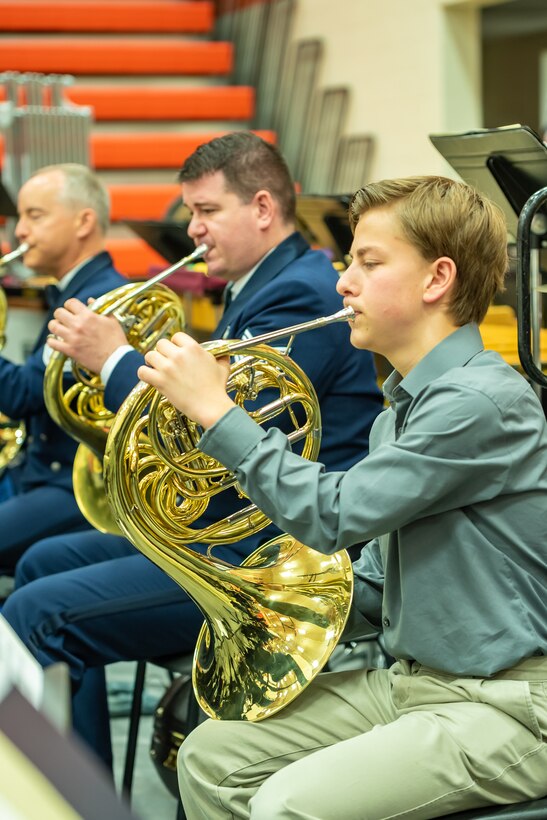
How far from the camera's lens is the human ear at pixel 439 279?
1449mm

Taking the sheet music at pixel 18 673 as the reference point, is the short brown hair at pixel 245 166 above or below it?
→ above

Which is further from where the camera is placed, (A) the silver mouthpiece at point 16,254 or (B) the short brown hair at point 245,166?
(A) the silver mouthpiece at point 16,254

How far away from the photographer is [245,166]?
2393mm

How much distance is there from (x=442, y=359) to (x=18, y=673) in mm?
819

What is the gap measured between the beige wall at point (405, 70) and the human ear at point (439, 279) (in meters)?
4.99

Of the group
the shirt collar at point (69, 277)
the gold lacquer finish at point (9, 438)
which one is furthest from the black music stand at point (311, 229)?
the gold lacquer finish at point (9, 438)

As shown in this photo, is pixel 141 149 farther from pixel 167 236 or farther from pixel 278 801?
pixel 278 801

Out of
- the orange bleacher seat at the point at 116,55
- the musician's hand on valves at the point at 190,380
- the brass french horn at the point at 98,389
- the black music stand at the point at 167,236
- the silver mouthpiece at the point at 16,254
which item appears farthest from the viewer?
the orange bleacher seat at the point at 116,55

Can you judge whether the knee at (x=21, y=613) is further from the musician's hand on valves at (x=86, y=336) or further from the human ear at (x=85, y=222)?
the human ear at (x=85, y=222)

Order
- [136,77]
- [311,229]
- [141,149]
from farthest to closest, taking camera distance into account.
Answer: [136,77] → [141,149] → [311,229]

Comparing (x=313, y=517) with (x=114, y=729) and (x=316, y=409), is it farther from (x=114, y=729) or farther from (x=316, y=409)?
(x=114, y=729)

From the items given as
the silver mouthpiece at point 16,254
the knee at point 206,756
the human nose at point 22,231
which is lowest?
the knee at point 206,756

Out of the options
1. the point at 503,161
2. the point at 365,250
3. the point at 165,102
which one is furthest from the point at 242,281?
the point at 165,102

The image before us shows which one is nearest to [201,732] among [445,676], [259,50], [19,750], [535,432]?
[445,676]
